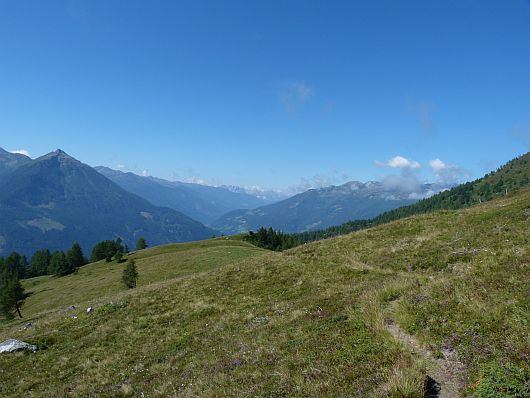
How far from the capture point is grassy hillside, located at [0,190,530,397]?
31.0 ft

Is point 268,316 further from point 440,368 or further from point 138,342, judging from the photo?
point 440,368

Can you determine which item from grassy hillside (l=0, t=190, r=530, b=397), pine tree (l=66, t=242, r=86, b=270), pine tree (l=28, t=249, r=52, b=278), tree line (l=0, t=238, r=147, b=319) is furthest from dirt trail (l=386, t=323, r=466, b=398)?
pine tree (l=28, t=249, r=52, b=278)

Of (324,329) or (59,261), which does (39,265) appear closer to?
(59,261)

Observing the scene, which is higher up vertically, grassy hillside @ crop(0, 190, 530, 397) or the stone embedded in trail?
grassy hillside @ crop(0, 190, 530, 397)

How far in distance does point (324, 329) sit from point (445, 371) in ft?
16.6

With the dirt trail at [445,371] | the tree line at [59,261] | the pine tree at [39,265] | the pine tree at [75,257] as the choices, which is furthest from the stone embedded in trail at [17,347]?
the pine tree at [39,265]

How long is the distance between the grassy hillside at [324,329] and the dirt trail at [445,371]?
54 millimetres

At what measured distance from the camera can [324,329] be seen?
532 inches

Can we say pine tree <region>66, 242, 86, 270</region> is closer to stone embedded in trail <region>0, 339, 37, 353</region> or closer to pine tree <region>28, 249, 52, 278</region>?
pine tree <region>28, 249, 52, 278</region>

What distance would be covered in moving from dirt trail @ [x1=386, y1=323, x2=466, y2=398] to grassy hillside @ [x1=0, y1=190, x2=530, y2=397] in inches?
2.1

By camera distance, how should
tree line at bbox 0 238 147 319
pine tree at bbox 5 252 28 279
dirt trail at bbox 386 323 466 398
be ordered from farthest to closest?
pine tree at bbox 5 252 28 279 < tree line at bbox 0 238 147 319 < dirt trail at bbox 386 323 466 398

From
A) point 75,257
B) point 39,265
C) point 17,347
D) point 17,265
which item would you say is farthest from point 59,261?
point 17,347

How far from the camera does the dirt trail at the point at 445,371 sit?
27.2ft

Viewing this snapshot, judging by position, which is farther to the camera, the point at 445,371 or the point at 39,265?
the point at 39,265
